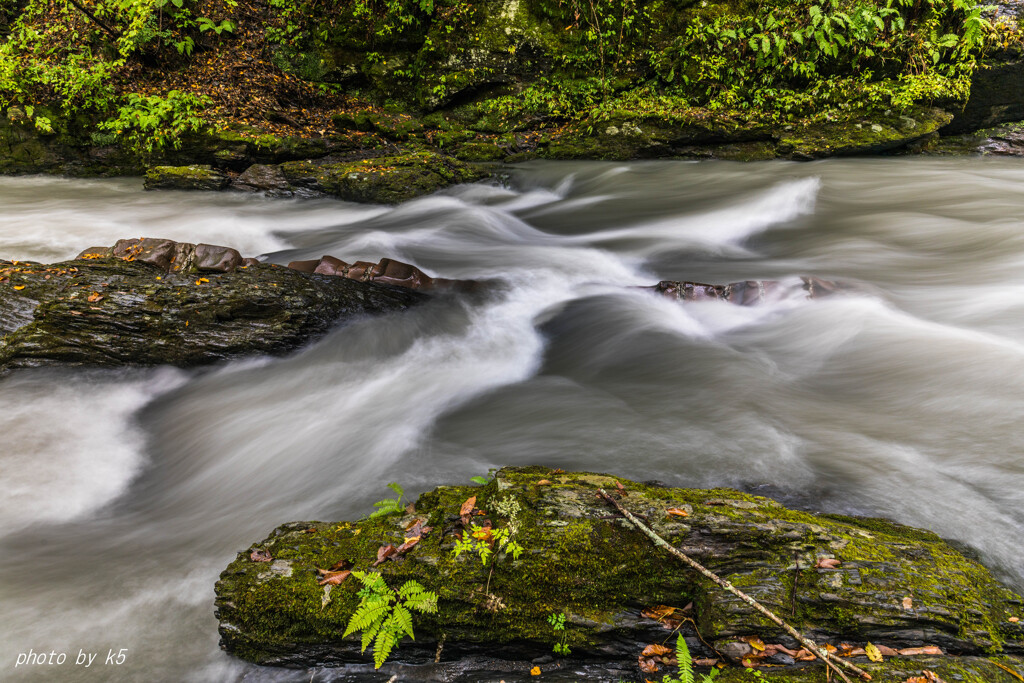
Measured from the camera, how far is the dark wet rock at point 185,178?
939cm

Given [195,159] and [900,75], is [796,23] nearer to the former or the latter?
[900,75]

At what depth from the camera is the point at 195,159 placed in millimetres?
10336

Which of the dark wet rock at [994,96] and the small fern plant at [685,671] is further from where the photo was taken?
the dark wet rock at [994,96]

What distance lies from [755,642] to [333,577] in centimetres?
158

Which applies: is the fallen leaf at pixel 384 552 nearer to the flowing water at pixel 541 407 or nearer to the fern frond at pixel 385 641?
the fern frond at pixel 385 641

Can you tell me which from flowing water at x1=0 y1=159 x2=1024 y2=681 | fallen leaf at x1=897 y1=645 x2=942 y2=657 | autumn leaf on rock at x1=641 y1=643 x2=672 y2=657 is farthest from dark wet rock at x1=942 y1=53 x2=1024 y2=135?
autumn leaf on rock at x1=641 y1=643 x2=672 y2=657

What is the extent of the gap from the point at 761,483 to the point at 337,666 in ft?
7.68

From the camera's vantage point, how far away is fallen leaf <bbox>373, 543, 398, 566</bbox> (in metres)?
2.23

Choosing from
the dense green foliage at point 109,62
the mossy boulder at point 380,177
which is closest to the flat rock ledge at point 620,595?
the mossy boulder at point 380,177

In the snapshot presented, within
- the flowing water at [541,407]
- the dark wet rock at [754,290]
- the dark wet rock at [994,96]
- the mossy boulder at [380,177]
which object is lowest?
the flowing water at [541,407]

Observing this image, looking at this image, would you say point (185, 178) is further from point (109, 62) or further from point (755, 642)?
point (755, 642)

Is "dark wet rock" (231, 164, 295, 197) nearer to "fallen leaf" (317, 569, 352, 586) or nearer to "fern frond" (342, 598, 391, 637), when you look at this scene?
"fallen leaf" (317, 569, 352, 586)

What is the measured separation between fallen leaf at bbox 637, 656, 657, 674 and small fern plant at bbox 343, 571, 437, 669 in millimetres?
766

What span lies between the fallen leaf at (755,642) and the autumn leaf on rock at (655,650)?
Answer: 10.3 inches
